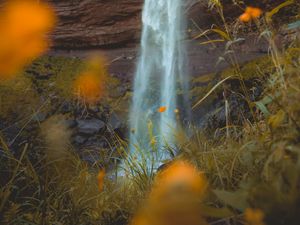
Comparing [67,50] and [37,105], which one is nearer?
[37,105]

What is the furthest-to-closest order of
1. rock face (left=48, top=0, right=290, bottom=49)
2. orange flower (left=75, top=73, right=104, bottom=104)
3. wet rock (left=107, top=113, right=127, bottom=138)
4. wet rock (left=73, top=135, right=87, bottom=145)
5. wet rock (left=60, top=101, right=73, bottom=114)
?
rock face (left=48, top=0, right=290, bottom=49) < orange flower (left=75, top=73, right=104, bottom=104) < wet rock (left=60, top=101, right=73, bottom=114) < wet rock (left=107, top=113, right=127, bottom=138) < wet rock (left=73, top=135, right=87, bottom=145)

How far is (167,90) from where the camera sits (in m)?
5.89

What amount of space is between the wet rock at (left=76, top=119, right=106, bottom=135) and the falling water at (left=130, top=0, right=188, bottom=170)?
474mm

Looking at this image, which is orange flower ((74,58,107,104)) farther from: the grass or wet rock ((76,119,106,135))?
the grass

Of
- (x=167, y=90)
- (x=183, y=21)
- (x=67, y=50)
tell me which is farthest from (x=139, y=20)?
(x=167, y=90)

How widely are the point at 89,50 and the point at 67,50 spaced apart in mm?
→ 496

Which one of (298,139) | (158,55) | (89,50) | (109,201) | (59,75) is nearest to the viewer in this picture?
(298,139)

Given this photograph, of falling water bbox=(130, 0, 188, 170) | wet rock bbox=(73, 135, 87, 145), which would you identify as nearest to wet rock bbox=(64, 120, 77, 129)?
wet rock bbox=(73, 135, 87, 145)

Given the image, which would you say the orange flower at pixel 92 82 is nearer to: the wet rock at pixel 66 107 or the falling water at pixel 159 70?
the wet rock at pixel 66 107

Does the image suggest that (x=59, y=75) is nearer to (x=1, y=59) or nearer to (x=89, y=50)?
(x=89, y=50)

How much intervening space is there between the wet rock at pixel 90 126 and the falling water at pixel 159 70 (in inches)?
18.7

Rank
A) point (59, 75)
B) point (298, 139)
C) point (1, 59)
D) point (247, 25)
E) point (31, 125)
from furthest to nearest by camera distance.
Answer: point (59, 75), point (247, 25), point (31, 125), point (1, 59), point (298, 139)

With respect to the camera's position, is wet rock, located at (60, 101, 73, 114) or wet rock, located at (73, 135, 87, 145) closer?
wet rock, located at (73, 135, 87, 145)

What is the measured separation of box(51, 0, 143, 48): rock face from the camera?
7445mm
